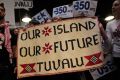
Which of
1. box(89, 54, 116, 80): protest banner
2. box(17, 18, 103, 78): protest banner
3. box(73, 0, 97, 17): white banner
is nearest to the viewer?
box(17, 18, 103, 78): protest banner

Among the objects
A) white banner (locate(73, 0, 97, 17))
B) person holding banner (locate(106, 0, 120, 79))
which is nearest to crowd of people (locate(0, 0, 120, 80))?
person holding banner (locate(106, 0, 120, 79))

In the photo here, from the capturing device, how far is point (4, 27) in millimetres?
4492

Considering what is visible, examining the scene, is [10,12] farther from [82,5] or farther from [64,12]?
[82,5]

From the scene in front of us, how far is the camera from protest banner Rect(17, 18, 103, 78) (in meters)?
3.81

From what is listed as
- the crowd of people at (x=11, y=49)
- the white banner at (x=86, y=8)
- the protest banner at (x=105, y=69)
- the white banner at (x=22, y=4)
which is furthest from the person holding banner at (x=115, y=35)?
the white banner at (x=22, y=4)

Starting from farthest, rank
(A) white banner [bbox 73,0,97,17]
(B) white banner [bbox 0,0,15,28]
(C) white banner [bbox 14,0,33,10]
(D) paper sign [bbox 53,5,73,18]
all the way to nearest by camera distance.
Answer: (C) white banner [bbox 14,0,33,10] < (D) paper sign [bbox 53,5,73,18] < (B) white banner [bbox 0,0,15,28] < (A) white banner [bbox 73,0,97,17]

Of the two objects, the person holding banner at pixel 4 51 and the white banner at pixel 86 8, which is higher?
the white banner at pixel 86 8

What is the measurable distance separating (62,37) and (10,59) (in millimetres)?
865

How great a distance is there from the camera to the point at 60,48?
13.0 ft

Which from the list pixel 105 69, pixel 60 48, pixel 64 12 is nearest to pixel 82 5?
pixel 64 12

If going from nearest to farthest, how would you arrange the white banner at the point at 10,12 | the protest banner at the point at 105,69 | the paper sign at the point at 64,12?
the protest banner at the point at 105,69, the white banner at the point at 10,12, the paper sign at the point at 64,12

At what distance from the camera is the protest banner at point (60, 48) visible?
12.5ft

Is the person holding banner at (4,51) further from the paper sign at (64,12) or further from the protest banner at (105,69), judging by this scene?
the paper sign at (64,12)

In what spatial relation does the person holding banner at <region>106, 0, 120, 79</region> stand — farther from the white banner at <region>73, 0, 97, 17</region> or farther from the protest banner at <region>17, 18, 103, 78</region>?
the white banner at <region>73, 0, 97, 17</region>
